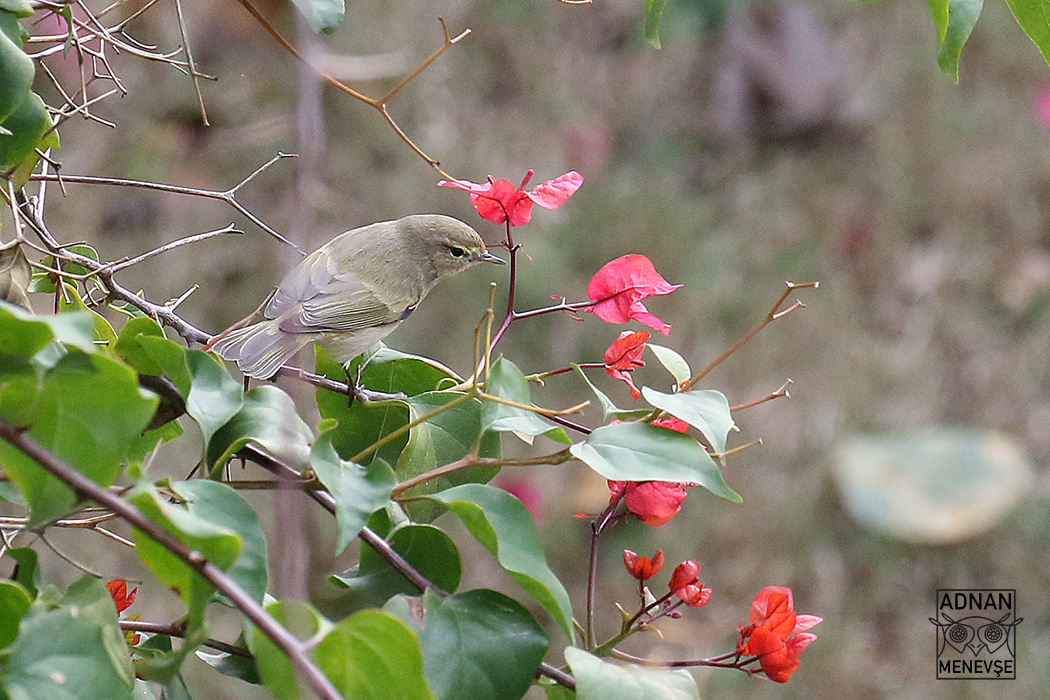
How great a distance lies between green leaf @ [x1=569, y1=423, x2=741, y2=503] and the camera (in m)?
0.76

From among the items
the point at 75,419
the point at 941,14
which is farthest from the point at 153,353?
the point at 941,14

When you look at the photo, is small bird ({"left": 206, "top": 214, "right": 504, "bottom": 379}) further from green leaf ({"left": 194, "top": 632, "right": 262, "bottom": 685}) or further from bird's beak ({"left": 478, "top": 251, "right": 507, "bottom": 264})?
green leaf ({"left": 194, "top": 632, "right": 262, "bottom": 685})

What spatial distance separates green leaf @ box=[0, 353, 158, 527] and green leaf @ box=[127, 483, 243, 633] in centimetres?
4

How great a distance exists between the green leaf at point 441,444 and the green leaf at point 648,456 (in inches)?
4.5

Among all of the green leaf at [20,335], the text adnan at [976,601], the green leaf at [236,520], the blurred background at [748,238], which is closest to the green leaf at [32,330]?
the green leaf at [20,335]

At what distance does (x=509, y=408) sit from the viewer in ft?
2.79

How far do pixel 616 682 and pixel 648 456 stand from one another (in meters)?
0.17

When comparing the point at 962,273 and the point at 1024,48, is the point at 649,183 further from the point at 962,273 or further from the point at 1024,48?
the point at 1024,48

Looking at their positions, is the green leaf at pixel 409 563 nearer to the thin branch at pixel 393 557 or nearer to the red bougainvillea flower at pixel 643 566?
the thin branch at pixel 393 557

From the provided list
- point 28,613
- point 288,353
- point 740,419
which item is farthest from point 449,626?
point 740,419

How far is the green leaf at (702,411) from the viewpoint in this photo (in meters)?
0.80

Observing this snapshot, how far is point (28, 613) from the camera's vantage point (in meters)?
0.64

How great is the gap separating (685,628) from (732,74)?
3.01 metres

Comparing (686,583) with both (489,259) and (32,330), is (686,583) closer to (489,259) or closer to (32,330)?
(32,330)
